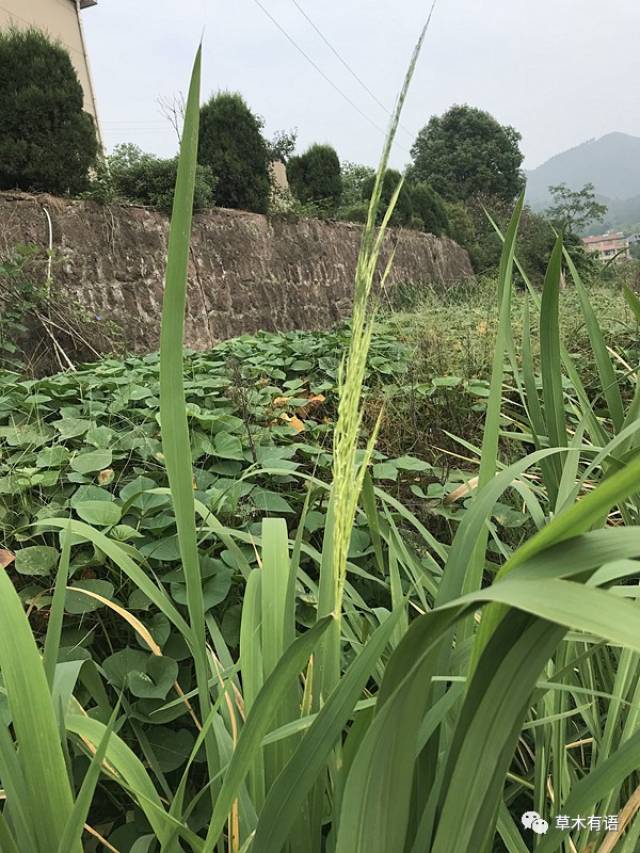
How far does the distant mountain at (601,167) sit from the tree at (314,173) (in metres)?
139

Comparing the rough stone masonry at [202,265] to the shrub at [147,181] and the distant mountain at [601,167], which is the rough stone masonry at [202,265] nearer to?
the shrub at [147,181]

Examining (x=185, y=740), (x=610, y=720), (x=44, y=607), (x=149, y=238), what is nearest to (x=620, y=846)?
(x=610, y=720)

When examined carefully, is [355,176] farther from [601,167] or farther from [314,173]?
[601,167]

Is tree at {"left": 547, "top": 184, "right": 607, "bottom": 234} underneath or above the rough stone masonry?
above

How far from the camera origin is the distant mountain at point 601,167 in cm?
14438

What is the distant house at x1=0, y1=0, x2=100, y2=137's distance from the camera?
10305 millimetres

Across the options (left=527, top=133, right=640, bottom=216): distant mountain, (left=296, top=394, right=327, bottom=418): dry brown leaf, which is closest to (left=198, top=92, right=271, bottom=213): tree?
(left=296, top=394, right=327, bottom=418): dry brown leaf

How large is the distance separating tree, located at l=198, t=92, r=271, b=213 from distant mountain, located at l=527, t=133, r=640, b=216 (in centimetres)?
14163

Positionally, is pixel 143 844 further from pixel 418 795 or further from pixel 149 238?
pixel 149 238

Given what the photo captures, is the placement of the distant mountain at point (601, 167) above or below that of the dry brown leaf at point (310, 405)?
above

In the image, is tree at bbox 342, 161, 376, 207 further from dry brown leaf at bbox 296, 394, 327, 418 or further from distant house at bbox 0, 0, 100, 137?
dry brown leaf at bbox 296, 394, 327, 418

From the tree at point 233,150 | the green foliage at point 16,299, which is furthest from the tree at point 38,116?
the tree at point 233,150

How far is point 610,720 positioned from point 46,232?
5088mm

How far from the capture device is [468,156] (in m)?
28.7
